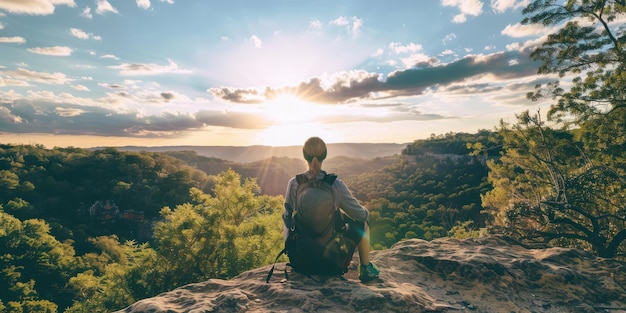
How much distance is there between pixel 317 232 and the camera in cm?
445

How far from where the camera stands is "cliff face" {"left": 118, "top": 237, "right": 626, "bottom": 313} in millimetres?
3961

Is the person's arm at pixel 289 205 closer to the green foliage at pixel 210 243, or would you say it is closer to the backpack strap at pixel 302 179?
the backpack strap at pixel 302 179

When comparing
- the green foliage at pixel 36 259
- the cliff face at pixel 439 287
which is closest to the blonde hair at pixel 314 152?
the cliff face at pixel 439 287

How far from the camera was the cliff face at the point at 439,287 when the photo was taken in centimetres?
396

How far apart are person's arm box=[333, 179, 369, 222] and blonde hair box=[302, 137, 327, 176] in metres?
0.37

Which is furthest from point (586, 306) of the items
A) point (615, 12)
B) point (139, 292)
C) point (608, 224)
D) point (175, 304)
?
point (139, 292)

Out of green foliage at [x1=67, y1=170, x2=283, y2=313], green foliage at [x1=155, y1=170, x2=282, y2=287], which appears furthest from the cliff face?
green foliage at [x1=67, y1=170, x2=283, y2=313]

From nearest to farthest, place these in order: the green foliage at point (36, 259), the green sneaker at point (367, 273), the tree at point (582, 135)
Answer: the green sneaker at point (367, 273)
the tree at point (582, 135)
the green foliage at point (36, 259)

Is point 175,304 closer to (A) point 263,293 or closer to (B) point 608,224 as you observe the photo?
(A) point 263,293

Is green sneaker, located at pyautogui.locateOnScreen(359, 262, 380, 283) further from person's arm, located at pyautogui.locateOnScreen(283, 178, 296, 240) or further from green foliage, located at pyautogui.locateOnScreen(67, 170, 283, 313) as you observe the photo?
green foliage, located at pyautogui.locateOnScreen(67, 170, 283, 313)

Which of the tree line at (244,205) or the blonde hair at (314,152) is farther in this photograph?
the tree line at (244,205)

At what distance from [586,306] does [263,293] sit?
15.4 feet

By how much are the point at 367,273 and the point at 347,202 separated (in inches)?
45.5

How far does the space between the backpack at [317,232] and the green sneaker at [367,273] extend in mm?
306
